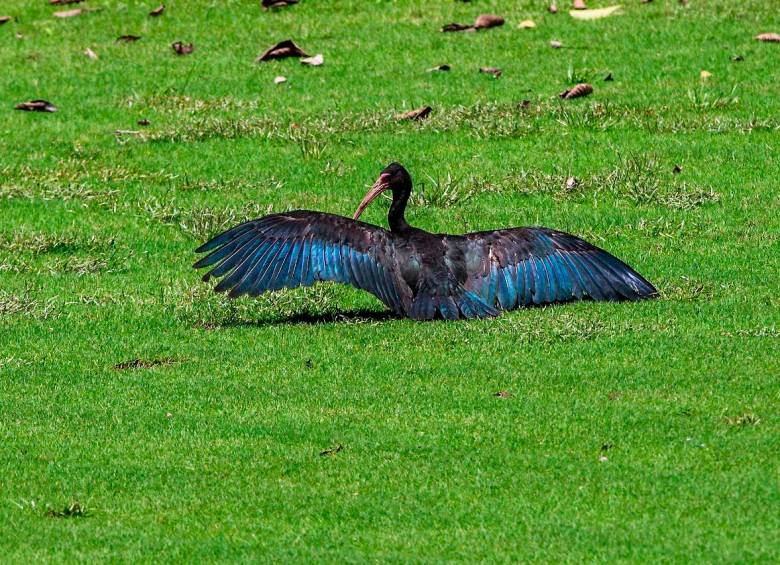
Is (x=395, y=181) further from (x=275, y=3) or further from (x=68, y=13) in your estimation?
(x=68, y=13)

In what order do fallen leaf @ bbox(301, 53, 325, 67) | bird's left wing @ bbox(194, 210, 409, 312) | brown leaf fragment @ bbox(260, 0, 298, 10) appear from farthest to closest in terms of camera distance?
brown leaf fragment @ bbox(260, 0, 298, 10), fallen leaf @ bbox(301, 53, 325, 67), bird's left wing @ bbox(194, 210, 409, 312)

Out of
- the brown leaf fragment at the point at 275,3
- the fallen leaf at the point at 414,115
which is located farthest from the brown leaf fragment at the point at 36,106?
the fallen leaf at the point at 414,115

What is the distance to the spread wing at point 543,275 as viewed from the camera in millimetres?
11031

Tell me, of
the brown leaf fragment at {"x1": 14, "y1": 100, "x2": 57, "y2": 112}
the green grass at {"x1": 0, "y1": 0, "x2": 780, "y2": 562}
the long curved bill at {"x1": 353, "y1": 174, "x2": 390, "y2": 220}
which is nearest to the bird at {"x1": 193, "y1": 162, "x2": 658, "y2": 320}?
the green grass at {"x1": 0, "y1": 0, "x2": 780, "y2": 562}

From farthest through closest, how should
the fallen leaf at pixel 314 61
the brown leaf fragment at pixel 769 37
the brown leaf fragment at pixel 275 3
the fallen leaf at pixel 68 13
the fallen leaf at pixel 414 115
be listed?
the fallen leaf at pixel 68 13 → the brown leaf fragment at pixel 275 3 → the fallen leaf at pixel 314 61 → the brown leaf fragment at pixel 769 37 → the fallen leaf at pixel 414 115

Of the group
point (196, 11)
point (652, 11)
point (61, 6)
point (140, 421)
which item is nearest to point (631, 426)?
point (140, 421)

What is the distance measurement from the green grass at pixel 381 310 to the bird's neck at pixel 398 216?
679mm

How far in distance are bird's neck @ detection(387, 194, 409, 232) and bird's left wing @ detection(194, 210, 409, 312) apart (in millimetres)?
268

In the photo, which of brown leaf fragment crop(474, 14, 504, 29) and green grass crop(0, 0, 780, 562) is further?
brown leaf fragment crop(474, 14, 504, 29)

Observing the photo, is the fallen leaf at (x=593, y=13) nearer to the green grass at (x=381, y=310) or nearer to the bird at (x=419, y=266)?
the green grass at (x=381, y=310)

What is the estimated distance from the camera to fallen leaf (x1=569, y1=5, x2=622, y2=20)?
18.3m

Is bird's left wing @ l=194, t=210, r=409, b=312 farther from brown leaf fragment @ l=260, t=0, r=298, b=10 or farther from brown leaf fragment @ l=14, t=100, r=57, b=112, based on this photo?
brown leaf fragment @ l=260, t=0, r=298, b=10

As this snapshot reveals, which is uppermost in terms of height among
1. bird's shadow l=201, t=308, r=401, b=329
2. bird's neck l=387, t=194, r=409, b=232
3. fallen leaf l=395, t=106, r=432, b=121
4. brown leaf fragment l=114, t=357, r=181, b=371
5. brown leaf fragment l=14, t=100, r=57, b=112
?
bird's neck l=387, t=194, r=409, b=232

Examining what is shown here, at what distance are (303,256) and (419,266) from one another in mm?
813
